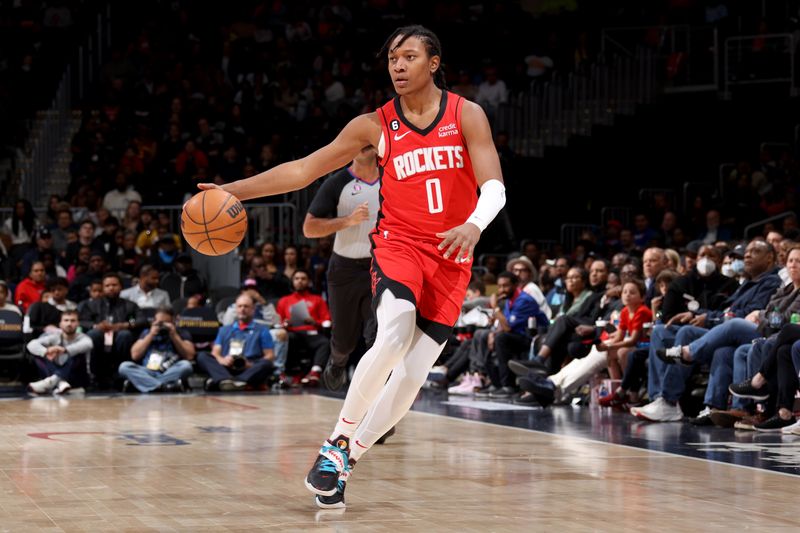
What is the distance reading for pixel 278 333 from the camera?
14273 mm

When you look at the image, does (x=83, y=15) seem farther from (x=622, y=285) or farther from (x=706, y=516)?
(x=706, y=516)

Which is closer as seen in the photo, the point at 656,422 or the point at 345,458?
the point at 345,458

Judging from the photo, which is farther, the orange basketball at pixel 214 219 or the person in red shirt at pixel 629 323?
the person in red shirt at pixel 629 323

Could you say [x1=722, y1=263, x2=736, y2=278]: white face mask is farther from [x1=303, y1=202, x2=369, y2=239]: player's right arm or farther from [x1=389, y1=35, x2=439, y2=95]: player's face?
[x1=389, y1=35, x2=439, y2=95]: player's face

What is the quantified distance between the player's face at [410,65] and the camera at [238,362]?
835 cm

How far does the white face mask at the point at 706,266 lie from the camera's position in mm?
10773

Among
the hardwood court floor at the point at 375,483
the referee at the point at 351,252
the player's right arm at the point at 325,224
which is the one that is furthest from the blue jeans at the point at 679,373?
the player's right arm at the point at 325,224

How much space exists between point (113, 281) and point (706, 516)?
10126 millimetres

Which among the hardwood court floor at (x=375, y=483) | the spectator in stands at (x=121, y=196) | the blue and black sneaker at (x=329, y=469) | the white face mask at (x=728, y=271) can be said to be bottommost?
the hardwood court floor at (x=375, y=483)

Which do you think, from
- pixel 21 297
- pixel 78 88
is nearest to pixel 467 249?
pixel 21 297

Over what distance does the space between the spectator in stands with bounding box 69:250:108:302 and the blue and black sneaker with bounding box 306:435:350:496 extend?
9960 millimetres

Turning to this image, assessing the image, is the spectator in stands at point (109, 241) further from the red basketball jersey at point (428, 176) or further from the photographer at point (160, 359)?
the red basketball jersey at point (428, 176)

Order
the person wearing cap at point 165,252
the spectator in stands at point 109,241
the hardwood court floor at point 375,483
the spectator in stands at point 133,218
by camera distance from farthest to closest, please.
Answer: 1. the spectator in stands at point 133,218
2. the spectator in stands at point 109,241
3. the person wearing cap at point 165,252
4. the hardwood court floor at point 375,483

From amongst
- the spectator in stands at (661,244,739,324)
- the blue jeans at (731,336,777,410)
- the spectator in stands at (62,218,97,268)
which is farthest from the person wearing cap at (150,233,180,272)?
the blue jeans at (731,336,777,410)
